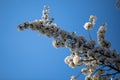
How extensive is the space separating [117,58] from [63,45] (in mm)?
1940

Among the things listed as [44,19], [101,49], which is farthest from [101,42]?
[44,19]

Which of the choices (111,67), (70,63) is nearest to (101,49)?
(111,67)

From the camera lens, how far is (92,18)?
364 inches

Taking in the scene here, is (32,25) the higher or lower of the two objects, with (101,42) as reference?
higher

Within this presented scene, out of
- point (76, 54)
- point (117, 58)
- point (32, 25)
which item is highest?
point (32, 25)

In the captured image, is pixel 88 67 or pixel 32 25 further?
pixel 88 67

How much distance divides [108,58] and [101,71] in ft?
3.96

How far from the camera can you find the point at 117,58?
7.82 metres

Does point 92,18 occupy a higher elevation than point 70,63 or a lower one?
higher

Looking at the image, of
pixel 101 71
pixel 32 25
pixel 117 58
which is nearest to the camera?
pixel 117 58

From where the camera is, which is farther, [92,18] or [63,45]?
[92,18]

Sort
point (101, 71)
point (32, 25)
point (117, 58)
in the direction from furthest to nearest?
point (101, 71), point (32, 25), point (117, 58)

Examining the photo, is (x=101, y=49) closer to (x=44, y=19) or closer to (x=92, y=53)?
(x=92, y=53)

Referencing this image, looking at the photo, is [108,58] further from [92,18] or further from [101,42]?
[92,18]
